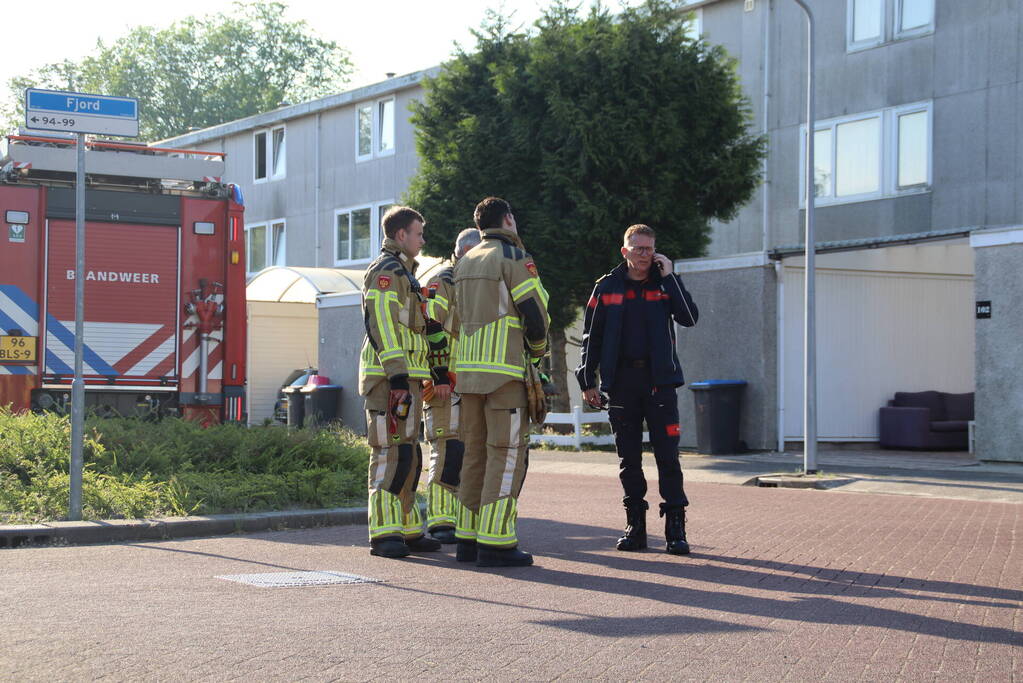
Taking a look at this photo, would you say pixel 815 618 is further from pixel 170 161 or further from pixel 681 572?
pixel 170 161

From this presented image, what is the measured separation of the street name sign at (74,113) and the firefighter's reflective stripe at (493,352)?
10.3 ft

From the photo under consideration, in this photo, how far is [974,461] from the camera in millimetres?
17109

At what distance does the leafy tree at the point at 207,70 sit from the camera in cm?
6938

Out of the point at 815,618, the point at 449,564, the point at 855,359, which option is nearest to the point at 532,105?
the point at 855,359

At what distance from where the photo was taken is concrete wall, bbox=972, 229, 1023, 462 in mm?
15914

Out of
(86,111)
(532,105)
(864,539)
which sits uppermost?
(532,105)

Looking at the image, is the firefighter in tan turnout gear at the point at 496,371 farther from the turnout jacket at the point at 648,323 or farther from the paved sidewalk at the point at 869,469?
the paved sidewalk at the point at 869,469

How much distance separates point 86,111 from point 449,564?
13.6ft

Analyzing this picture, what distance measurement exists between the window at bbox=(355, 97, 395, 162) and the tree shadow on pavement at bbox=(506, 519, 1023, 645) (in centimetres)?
2687

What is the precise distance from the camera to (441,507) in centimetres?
891

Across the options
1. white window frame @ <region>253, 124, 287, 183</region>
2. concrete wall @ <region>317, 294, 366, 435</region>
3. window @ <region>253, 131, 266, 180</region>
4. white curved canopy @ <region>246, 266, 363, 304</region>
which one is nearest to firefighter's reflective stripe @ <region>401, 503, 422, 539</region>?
concrete wall @ <region>317, 294, 366, 435</region>

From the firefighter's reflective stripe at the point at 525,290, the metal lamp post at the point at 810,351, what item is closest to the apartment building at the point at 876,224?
the metal lamp post at the point at 810,351

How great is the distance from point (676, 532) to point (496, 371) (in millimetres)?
1618

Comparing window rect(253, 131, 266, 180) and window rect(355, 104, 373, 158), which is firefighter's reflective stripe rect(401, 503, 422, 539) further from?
window rect(253, 131, 266, 180)
